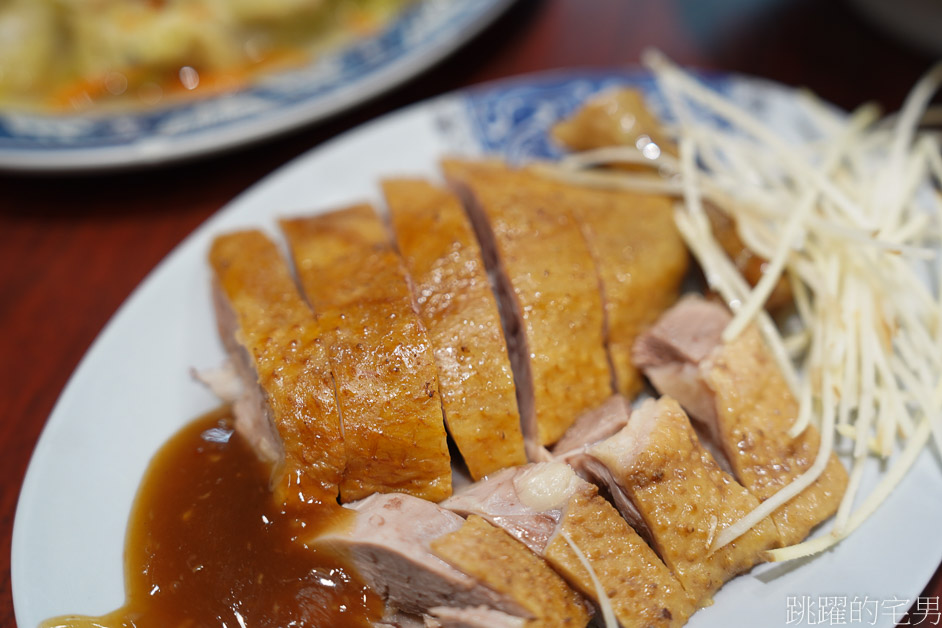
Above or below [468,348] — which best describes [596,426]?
below

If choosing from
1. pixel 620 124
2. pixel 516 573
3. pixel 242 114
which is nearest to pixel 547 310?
pixel 516 573

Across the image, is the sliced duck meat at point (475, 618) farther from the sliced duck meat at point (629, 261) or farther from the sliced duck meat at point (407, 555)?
the sliced duck meat at point (629, 261)

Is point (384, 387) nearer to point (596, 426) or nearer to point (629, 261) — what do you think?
point (596, 426)

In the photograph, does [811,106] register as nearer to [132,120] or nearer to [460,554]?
[460,554]

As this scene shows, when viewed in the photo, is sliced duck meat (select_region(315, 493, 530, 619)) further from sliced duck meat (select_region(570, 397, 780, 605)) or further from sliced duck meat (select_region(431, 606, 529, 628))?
sliced duck meat (select_region(570, 397, 780, 605))

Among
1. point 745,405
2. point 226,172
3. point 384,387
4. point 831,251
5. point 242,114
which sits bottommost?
point 745,405

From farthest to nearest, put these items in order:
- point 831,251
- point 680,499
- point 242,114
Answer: point 242,114
point 831,251
point 680,499

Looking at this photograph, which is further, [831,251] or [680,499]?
[831,251]

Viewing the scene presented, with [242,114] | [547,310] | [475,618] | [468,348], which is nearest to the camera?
[475,618]
